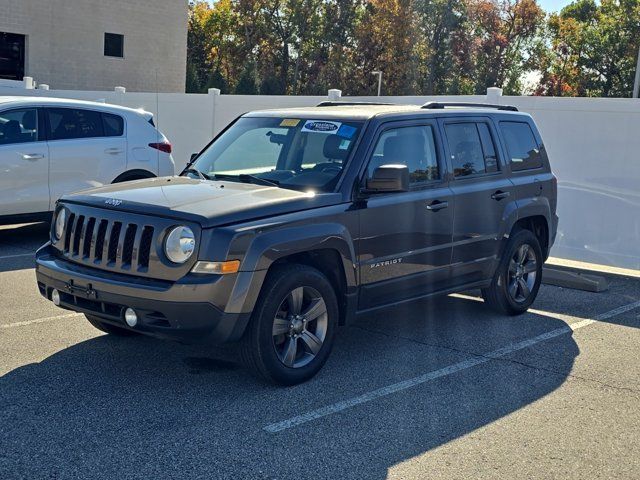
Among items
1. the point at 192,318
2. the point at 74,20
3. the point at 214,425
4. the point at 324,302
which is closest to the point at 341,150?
the point at 324,302

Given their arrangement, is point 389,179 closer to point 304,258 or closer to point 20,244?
point 304,258

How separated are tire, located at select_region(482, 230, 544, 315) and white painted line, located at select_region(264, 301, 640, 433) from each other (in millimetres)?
354

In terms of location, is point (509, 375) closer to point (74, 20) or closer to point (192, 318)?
point (192, 318)

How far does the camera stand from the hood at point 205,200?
526 cm

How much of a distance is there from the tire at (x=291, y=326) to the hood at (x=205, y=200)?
1.44 feet

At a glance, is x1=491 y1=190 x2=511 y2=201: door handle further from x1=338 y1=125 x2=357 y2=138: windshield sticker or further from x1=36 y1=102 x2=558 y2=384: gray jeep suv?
x1=338 y1=125 x2=357 y2=138: windshield sticker

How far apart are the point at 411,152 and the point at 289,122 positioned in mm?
1010

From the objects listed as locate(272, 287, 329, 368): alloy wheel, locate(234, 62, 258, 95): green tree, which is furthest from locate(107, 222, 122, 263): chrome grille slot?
locate(234, 62, 258, 95): green tree

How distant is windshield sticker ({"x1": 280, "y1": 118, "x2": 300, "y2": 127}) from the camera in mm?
6641

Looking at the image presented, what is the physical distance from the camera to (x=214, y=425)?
16.0 feet

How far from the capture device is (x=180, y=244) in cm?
518

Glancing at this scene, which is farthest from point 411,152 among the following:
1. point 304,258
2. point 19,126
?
point 19,126

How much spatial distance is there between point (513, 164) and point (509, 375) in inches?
94.7

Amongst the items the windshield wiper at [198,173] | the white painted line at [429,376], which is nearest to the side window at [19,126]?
the windshield wiper at [198,173]
